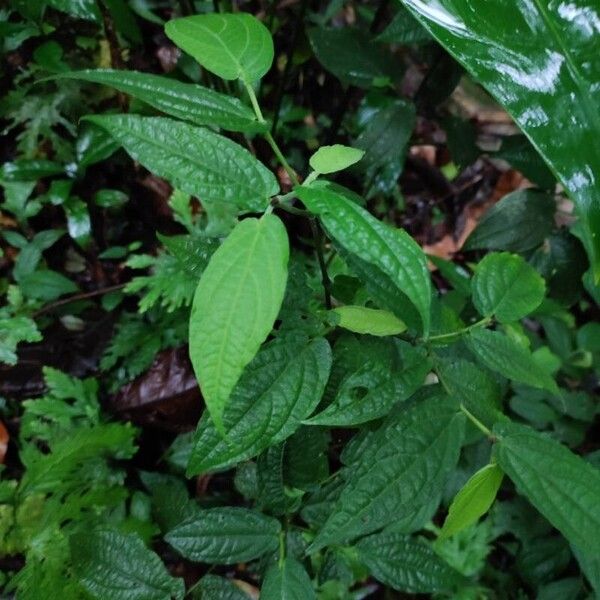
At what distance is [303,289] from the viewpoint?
79 centimetres

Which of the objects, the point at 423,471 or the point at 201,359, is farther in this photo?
the point at 423,471

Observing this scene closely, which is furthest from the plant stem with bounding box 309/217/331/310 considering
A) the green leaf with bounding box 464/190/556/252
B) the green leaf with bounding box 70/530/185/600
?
the green leaf with bounding box 464/190/556/252

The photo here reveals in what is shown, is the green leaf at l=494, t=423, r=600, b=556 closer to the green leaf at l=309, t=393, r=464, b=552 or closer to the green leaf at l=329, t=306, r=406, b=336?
the green leaf at l=309, t=393, r=464, b=552

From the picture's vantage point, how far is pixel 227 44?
732mm

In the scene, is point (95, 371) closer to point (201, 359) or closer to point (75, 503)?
point (75, 503)

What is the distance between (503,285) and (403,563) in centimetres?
46

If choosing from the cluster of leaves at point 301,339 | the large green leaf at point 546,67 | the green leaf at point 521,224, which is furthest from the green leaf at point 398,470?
the green leaf at point 521,224

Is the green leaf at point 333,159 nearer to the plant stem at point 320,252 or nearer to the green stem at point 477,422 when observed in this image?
the plant stem at point 320,252

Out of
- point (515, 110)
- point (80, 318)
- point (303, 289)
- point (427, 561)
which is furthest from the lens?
point (80, 318)

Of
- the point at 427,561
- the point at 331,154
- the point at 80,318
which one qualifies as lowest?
the point at 80,318

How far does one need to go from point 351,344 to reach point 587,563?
0.56 m

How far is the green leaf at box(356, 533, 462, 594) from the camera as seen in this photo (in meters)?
0.93

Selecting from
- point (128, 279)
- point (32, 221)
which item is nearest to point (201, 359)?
point (128, 279)

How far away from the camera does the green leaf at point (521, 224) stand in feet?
4.40
